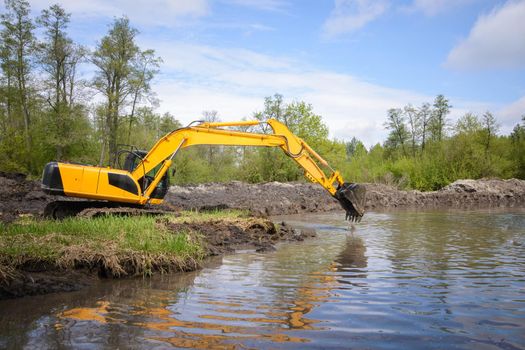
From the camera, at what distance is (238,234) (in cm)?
1138

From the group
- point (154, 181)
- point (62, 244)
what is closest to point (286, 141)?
point (154, 181)

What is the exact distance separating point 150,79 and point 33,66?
7.38 m

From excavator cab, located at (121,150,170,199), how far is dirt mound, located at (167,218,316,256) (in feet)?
5.95

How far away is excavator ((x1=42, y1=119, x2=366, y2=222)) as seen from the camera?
11336mm

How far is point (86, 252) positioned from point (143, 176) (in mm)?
5625

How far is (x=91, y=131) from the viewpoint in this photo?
3106 centimetres

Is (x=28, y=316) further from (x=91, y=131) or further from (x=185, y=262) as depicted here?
(x=91, y=131)

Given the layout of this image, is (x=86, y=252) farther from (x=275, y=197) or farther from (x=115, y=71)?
(x=115, y=71)

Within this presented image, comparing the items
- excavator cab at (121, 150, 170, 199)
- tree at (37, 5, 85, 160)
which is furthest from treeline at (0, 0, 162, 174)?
excavator cab at (121, 150, 170, 199)

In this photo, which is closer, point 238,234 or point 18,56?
point 238,234

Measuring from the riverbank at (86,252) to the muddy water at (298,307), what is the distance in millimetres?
312

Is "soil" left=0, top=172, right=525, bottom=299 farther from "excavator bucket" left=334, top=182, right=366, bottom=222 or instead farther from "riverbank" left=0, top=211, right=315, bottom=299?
"excavator bucket" left=334, top=182, right=366, bottom=222

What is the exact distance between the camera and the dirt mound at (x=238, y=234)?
33.3 feet

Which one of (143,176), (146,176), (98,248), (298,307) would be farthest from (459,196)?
(98,248)
